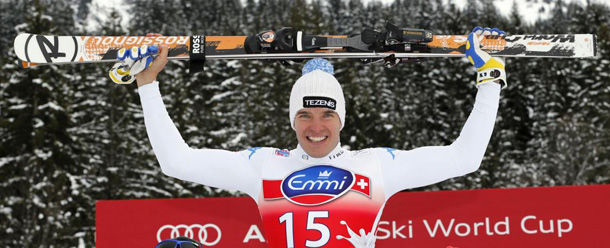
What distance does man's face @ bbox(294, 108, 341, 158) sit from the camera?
12.4 ft

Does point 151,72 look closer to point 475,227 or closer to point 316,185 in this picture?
point 316,185

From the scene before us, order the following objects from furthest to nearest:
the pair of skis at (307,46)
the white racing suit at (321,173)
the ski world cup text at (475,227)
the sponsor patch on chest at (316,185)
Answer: the ski world cup text at (475,227), the pair of skis at (307,46), the sponsor patch on chest at (316,185), the white racing suit at (321,173)

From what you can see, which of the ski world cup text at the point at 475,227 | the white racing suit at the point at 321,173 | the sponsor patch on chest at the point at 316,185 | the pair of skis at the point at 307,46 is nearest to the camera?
the white racing suit at the point at 321,173

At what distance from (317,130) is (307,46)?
81cm

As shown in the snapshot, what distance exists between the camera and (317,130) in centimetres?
377

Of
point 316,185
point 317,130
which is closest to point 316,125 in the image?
point 317,130

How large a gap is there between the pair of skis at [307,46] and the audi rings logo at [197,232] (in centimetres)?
274

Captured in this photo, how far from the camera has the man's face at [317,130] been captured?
3775mm

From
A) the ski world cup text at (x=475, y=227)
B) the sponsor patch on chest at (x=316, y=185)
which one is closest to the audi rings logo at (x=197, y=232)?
the ski world cup text at (x=475, y=227)

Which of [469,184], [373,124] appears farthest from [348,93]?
[469,184]

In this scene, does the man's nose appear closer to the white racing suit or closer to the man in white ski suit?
the man in white ski suit

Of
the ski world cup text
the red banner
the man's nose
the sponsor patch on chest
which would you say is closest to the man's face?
the man's nose

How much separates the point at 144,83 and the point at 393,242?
13.3 ft

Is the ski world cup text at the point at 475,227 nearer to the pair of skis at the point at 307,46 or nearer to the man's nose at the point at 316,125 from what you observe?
the pair of skis at the point at 307,46
